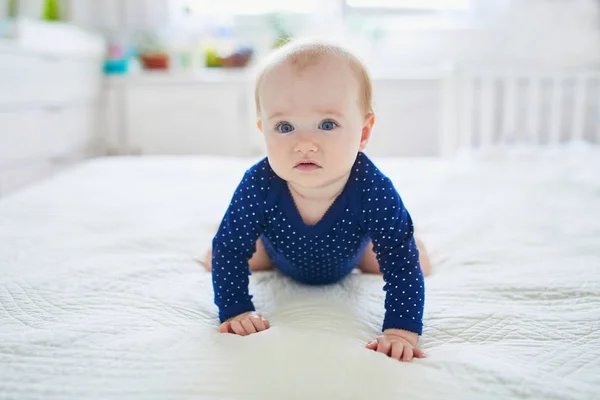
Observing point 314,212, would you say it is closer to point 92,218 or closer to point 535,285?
point 535,285

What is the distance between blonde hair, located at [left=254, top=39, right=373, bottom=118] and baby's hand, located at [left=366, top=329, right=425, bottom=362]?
12.4 inches

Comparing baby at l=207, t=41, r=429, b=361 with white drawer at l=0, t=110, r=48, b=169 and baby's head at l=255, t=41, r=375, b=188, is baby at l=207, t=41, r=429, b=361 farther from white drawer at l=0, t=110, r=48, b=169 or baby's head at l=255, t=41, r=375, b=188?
white drawer at l=0, t=110, r=48, b=169

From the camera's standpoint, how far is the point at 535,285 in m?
0.90

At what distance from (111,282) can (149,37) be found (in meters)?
2.30

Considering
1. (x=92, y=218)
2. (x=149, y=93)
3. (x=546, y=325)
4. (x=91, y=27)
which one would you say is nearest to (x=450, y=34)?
(x=149, y=93)

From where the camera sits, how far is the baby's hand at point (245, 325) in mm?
768

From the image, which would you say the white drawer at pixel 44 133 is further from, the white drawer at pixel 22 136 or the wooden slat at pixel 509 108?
the wooden slat at pixel 509 108

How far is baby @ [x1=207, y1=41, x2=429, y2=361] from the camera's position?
0.77 meters

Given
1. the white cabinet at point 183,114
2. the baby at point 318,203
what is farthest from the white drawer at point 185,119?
the baby at point 318,203

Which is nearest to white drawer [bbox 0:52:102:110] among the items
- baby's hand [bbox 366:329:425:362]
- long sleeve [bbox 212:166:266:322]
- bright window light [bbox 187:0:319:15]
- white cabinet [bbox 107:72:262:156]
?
white cabinet [bbox 107:72:262:156]

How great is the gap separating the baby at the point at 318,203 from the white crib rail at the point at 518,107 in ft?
5.99

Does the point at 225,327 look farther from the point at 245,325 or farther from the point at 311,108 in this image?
the point at 311,108

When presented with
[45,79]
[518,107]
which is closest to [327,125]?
[45,79]

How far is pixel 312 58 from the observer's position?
779mm
